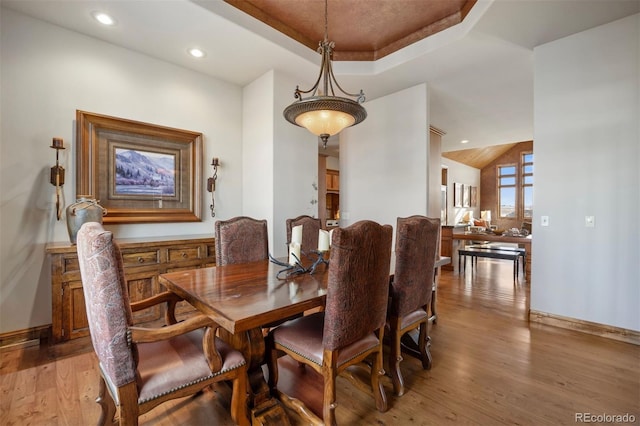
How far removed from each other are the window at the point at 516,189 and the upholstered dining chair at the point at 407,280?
1186 cm

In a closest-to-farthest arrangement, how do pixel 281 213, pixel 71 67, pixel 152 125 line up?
pixel 71 67 < pixel 152 125 < pixel 281 213

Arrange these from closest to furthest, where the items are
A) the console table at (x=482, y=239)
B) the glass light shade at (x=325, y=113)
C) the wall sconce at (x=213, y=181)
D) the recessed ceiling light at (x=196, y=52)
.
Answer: the glass light shade at (x=325, y=113), the recessed ceiling light at (x=196, y=52), the wall sconce at (x=213, y=181), the console table at (x=482, y=239)

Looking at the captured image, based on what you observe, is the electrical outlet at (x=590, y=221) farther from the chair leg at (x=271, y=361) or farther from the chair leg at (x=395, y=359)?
the chair leg at (x=271, y=361)

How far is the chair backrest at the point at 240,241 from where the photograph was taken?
230 cm

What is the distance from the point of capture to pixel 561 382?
6.33 feet

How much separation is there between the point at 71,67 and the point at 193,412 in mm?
3214

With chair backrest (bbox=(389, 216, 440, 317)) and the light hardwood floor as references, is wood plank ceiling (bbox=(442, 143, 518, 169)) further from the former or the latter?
chair backrest (bbox=(389, 216, 440, 317))

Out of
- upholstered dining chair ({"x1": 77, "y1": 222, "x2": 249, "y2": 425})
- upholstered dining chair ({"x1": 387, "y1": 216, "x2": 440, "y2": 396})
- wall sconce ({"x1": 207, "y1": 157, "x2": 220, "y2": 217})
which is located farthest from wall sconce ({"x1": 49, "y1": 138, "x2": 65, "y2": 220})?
upholstered dining chair ({"x1": 387, "y1": 216, "x2": 440, "y2": 396})

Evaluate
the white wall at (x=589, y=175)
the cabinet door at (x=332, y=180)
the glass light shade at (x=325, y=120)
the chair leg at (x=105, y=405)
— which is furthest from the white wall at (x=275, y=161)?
the cabinet door at (x=332, y=180)

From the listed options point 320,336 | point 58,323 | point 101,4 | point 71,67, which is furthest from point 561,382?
point 71,67

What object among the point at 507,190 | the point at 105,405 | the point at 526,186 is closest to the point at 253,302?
the point at 105,405

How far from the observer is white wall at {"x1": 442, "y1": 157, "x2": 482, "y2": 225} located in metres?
9.70

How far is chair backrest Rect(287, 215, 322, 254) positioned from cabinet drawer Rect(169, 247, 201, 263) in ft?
3.44

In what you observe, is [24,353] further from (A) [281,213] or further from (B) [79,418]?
(A) [281,213]
